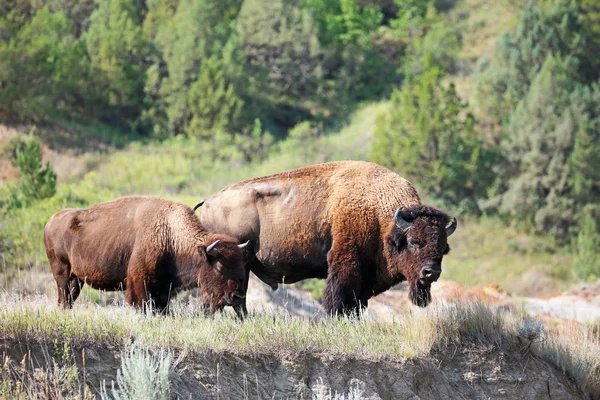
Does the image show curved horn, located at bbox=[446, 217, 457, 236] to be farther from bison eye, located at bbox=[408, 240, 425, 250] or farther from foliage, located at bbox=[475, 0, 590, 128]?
foliage, located at bbox=[475, 0, 590, 128]

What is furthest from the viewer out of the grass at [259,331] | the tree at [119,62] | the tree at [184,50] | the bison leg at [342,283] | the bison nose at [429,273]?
the tree at [184,50]

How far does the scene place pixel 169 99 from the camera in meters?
56.8

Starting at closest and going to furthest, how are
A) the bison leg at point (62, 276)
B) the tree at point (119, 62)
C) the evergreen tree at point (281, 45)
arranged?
the bison leg at point (62, 276) → the tree at point (119, 62) → the evergreen tree at point (281, 45)

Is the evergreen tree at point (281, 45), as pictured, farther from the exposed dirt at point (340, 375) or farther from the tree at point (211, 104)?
the exposed dirt at point (340, 375)

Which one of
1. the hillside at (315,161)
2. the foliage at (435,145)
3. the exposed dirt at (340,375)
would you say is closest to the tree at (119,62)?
the hillside at (315,161)

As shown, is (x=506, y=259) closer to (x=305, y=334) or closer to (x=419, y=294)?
(x=419, y=294)

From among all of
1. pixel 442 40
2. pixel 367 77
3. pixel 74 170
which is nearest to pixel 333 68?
pixel 367 77

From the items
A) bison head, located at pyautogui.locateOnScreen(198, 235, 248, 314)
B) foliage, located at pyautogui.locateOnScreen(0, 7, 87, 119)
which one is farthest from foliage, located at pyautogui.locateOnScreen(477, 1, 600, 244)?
bison head, located at pyautogui.locateOnScreen(198, 235, 248, 314)

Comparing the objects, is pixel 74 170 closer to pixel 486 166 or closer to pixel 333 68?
pixel 486 166

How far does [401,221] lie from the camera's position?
11.4 m

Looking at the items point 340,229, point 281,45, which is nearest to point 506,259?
point 281,45

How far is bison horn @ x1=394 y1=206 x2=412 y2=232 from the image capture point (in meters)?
11.4

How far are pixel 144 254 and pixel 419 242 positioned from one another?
3.57m

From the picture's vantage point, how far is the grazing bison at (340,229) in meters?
11.5
